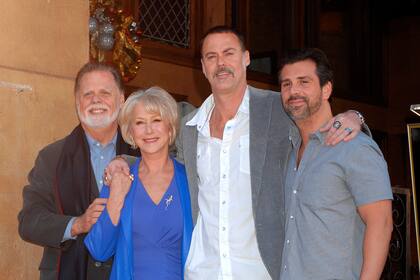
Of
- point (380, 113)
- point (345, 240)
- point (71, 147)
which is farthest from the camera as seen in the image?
point (380, 113)

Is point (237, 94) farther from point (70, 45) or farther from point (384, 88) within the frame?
point (384, 88)

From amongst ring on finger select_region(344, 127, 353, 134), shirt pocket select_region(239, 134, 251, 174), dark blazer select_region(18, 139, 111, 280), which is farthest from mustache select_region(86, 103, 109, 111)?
ring on finger select_region(344, 127, 353, 134)

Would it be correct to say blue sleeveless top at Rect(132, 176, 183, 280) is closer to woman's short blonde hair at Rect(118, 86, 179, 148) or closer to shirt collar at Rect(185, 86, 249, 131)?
woman's short blonde hair at Rect(118, 86, 179, 148)

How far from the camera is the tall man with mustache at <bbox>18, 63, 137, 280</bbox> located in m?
2.81

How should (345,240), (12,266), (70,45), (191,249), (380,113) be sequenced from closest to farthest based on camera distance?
(345,240) → (191,249) → (12,266) → (70,45) → (380,113)

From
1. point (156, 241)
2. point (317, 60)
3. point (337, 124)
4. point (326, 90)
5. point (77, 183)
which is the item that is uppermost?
point (317, 60)

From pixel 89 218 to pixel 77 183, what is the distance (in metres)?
0.23

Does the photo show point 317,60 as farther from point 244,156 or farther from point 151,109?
Result: point 151,109

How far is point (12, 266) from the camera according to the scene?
134 inches

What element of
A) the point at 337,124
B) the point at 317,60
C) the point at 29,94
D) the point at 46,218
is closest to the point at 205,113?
the point at 317,60

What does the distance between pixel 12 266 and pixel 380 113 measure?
6712mm

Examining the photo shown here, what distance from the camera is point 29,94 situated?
139 inches

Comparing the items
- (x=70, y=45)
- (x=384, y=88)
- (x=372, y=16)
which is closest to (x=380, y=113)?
(x=384, y=88)

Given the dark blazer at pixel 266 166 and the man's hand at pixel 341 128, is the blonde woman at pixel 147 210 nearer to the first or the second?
the dark blazer at pixel 266 166
